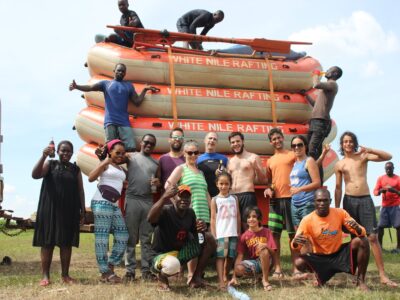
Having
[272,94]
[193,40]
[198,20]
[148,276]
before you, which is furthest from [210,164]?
[198,20]

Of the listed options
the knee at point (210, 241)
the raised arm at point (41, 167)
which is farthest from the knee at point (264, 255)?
the raised arm at point (41, 167)

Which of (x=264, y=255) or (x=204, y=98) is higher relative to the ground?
(x=204, y=98)

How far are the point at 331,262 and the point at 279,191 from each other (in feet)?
4.08

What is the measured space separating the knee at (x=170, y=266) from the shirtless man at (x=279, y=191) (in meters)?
1.55

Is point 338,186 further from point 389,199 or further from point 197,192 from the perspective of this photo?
point 389,199

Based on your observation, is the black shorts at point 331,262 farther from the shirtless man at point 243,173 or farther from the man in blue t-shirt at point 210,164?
the man in blue t-shirt at point 210,164

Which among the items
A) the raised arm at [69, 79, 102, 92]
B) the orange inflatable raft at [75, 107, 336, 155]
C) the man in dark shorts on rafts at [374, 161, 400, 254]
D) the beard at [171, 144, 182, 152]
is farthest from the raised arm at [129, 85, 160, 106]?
the man in dark shorts on rafts at [374, 161, 400, 254]

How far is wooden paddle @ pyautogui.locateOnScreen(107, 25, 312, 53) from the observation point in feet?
26.2

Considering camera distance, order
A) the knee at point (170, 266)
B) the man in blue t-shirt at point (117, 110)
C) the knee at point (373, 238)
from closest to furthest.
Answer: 1. the knee at point (170, 266)
2. the knee at point (373, 238)
3. the man in blue t-shirt at point (117, 110)

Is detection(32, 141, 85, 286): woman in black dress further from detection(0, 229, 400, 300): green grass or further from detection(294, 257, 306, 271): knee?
detection(294, 257, 306, 271): knee

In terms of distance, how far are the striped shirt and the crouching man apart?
0.92 ft

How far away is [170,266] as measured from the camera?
4949mm

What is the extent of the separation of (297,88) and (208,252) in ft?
14.3

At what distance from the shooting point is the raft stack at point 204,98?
763 cm
